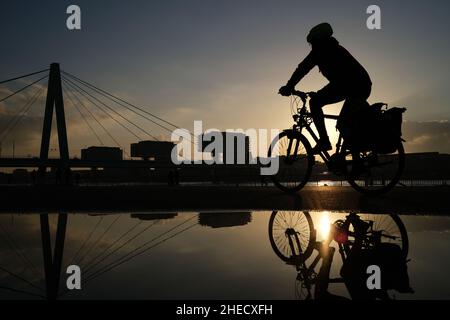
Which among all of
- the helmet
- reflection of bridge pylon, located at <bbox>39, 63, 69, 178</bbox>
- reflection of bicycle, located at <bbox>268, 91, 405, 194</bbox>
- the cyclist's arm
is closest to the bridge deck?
reflection of bicycle, located at <bbox>268, 91, 405, 194</bbox>

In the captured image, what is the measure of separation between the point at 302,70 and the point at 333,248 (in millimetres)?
3486

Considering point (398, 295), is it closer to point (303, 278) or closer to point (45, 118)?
point (303, 278)

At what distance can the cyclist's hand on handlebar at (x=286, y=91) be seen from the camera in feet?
18.9

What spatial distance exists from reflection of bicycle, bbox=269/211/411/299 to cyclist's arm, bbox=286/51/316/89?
7.33ft

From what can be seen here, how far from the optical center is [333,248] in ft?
8.12

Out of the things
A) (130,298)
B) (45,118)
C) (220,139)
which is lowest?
(130,298)

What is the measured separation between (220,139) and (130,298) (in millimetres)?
129544

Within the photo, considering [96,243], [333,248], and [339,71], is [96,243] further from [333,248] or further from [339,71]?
[339,71]

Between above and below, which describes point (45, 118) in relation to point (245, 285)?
above

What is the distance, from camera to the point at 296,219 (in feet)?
13.0

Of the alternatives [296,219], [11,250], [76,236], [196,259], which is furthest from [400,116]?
[11,250]

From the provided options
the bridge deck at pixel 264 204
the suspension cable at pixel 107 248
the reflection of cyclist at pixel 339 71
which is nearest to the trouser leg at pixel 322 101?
the reflection of cyclist at pixel 339 71

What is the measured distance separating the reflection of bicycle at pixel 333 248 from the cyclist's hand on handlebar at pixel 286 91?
2304 mm
